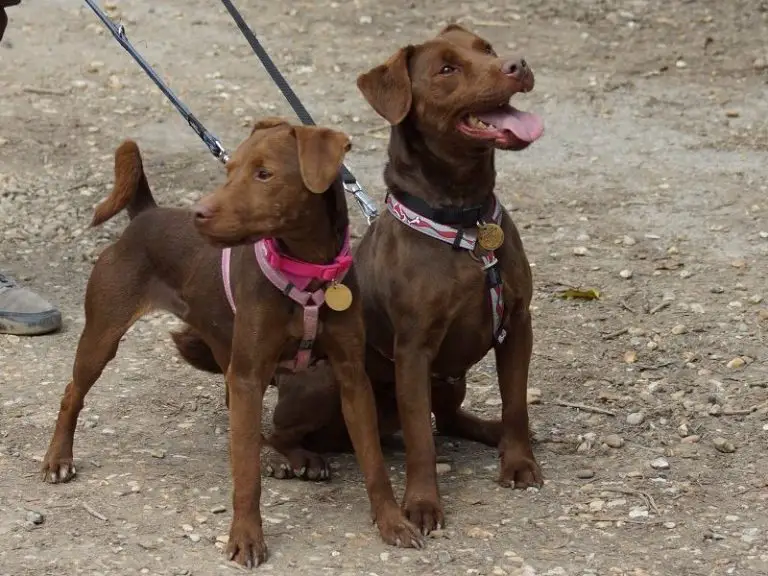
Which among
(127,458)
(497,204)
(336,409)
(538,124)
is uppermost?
(538,124)

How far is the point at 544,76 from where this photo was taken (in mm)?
10391

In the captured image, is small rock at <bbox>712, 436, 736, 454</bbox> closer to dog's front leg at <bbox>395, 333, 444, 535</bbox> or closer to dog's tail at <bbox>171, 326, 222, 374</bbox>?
dog's front leg at <bbox>395, 333, 444, 535</bbox>

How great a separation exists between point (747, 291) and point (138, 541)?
3540mm

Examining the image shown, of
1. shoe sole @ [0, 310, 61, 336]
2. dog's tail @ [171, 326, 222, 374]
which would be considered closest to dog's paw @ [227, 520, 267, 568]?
dog's tail @ [171, 326, 222, 374]

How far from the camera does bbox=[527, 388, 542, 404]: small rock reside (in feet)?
19.4

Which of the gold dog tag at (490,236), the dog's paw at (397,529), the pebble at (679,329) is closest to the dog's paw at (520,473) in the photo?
the dog's paw at (397,529)

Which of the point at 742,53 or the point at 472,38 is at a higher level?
the point at 472,38

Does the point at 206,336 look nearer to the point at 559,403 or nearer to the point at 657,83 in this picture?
the point at 559,403

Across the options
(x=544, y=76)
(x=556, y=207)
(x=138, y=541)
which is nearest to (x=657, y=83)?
(x=544, y=76)

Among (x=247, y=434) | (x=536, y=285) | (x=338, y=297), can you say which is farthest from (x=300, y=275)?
(x=536, y=285)

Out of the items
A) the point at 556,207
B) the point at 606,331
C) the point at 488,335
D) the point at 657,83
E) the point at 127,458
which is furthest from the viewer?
the point at 657,83

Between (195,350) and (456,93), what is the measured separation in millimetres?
1645

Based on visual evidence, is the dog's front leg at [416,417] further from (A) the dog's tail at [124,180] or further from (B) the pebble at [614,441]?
(A) the dog's tail at [124,180]

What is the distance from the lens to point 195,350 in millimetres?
5609
